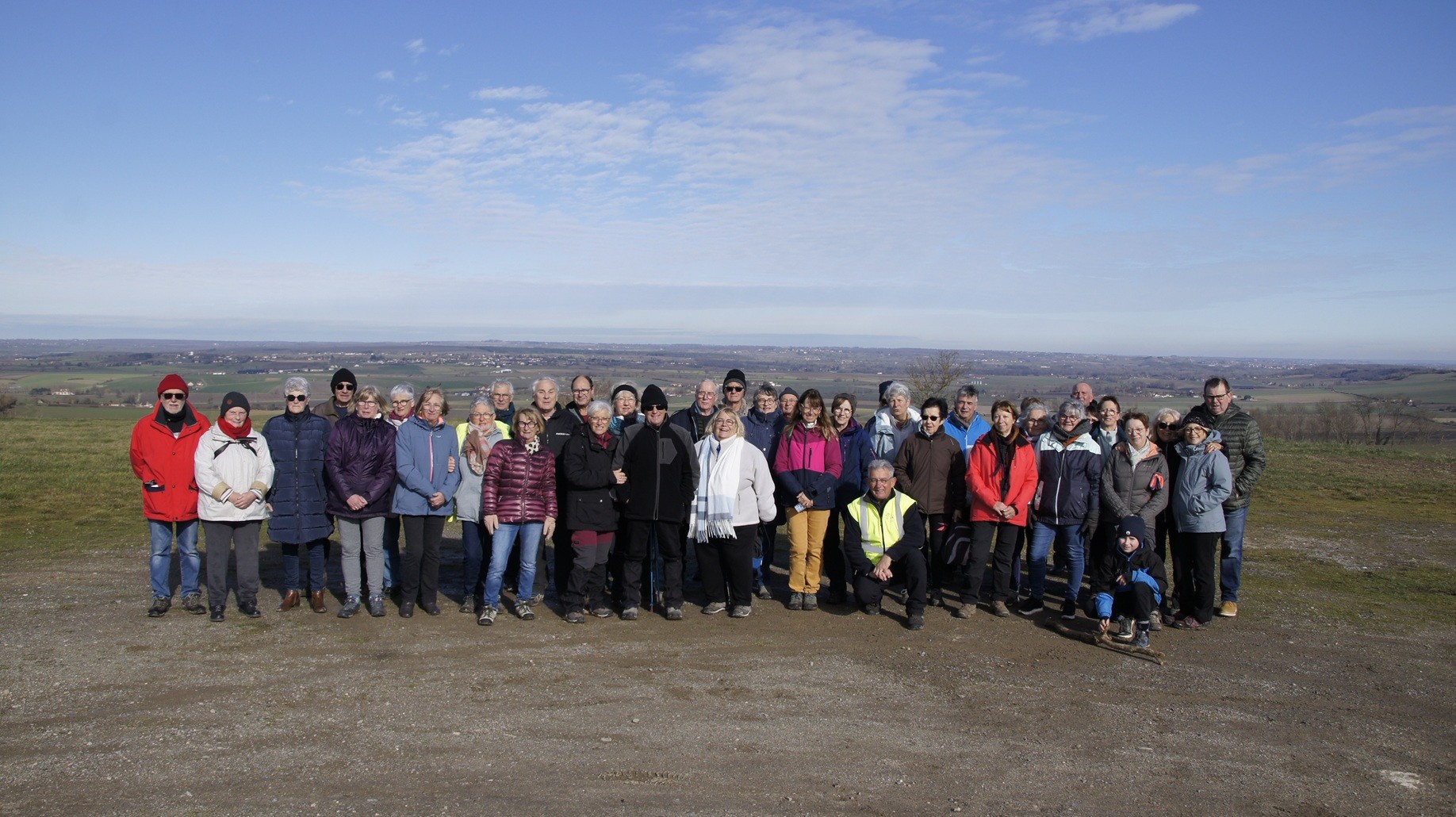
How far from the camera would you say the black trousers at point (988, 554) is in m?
7.34

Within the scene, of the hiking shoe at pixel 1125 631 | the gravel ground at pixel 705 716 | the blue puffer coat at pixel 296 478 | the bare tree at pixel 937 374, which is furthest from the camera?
the bare tree at pixel 937 374

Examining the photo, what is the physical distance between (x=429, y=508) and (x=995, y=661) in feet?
15.7

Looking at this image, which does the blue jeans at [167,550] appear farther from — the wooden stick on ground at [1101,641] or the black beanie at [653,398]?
the wooden stick on ground at [1101,641]

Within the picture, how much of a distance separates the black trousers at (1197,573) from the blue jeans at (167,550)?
8.46m

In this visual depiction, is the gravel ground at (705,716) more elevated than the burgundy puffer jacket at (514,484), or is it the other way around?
the burgundy puffer jacket at (514,484)

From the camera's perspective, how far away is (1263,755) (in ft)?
15.5

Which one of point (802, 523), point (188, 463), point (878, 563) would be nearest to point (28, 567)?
point (188, 463)

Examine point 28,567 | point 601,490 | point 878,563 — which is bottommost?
point 28,567

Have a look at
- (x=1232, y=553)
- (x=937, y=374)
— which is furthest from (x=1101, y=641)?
(x=937, y=374)

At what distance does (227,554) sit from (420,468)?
172 centimetres

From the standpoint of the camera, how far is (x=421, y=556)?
7.11 m

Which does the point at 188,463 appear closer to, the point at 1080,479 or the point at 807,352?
the point at 1080,479

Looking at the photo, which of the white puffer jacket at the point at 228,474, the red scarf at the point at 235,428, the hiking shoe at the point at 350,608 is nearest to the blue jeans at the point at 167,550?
the white puffer jacket at the point at 228,474

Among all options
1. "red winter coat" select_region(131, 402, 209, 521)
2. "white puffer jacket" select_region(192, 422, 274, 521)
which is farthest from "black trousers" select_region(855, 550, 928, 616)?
"red winter coat" select_region(131, 402, 209, 521)
